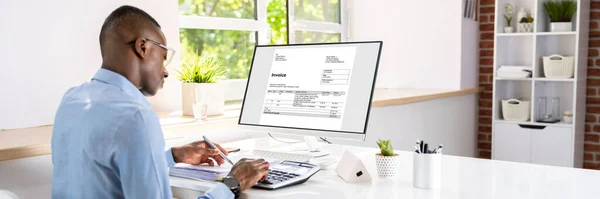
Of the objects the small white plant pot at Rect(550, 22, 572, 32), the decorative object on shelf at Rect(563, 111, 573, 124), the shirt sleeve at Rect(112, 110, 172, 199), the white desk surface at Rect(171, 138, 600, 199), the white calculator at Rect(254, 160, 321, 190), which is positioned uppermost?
the small white plant pot at Rect(550, 22, 572, 32)

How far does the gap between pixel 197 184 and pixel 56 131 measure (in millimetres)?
451

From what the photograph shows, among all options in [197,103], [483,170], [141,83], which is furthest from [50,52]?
[483,170]

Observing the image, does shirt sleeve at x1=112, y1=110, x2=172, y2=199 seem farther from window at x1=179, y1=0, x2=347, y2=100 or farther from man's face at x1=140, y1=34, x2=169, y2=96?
window at x1=179, y1=0, x2=347, y2=100

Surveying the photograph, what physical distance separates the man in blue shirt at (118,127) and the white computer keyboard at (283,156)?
20.7 inches

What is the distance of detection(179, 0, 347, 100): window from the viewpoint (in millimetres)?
3184

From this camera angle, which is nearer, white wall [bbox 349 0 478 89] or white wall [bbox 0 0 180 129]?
white wall [bbox 0 0 180 129]

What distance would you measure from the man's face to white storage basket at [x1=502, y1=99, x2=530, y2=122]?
3.23m

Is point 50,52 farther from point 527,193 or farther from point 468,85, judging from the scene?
point 468,85

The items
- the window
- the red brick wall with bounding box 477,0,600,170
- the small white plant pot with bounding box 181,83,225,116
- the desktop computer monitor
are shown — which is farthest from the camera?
the red brick wall with bounding box 477,0,600,170

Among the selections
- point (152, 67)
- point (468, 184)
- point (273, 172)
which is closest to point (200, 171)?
point (273, 172)

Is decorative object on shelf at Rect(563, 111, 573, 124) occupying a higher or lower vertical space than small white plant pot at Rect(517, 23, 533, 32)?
lower

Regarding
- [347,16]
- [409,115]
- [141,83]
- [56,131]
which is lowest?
[409,115]

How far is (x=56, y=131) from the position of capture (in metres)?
1.33

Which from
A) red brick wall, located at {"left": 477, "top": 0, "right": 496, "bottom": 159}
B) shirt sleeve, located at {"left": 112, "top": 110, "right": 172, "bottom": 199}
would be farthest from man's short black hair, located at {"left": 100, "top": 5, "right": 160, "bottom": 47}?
red brick wall, located at {"left": 477, "top": 0, "right": 496, "bottom": 159}
